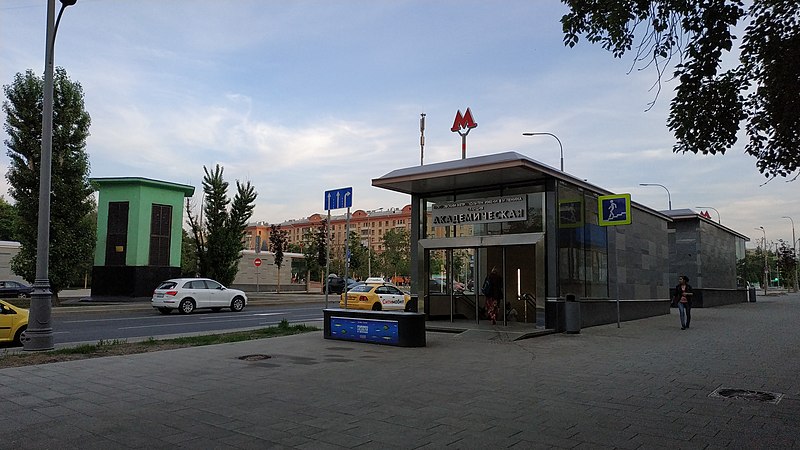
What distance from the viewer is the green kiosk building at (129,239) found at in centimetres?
3092

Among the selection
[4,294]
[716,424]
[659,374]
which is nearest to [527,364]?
[659,374]

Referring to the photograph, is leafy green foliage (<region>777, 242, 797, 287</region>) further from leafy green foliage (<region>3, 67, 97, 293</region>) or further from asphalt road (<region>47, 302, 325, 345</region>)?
leafy green foliage (<region>3, 67, 97, 293</region>)

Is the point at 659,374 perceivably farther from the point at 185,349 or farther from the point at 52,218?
the point at 52,218

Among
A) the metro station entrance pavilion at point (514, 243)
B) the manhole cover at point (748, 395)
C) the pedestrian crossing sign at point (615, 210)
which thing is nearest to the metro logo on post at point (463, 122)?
the metro station entrance pavilion at point (514, 243)

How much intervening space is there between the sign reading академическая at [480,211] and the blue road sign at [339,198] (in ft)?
11.1

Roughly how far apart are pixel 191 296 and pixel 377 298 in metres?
8.01

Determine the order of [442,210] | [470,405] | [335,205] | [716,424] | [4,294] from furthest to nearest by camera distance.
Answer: [4,294] < [442,210] < [335,205] < [470,405] < [716,424]

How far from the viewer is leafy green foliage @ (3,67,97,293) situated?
2488 cm

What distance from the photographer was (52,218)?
25.5 metres

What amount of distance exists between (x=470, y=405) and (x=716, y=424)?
262 centimetres

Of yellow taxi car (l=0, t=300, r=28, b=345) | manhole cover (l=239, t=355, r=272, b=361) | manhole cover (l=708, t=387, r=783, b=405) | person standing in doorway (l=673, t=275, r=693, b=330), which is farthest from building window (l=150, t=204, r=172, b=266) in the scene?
manhole cover (l=708, t=387, r=783, b=405)

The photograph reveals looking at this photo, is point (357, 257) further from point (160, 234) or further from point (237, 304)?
point (237, 304)

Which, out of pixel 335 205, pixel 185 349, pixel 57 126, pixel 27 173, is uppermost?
pixel 57 126

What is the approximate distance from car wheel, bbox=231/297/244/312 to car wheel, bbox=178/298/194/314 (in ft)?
7.34
